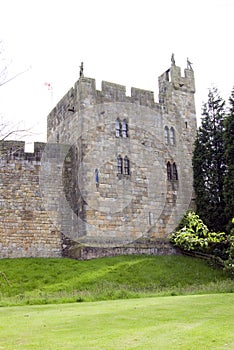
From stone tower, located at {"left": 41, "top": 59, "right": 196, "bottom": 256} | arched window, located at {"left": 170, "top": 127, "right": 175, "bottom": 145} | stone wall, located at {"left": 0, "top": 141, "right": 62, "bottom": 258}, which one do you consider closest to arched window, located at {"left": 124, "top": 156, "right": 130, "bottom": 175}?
stone tower, located at {"left": 41, "top": 59, "right": 196, "bottom": 256}

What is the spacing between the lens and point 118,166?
24078 millimetres

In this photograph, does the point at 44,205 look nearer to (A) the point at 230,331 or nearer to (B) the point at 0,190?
(B) the point at 0,190

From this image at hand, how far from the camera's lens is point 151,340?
6520 millimetres

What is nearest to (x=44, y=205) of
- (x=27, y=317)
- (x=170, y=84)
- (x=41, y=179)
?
(x=41, y=179)

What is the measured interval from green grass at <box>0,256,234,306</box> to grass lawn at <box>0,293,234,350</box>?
5.38m

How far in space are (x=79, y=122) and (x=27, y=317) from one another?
15151 mm

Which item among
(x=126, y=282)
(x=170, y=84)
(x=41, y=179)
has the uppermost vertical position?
(x=170, y=84)

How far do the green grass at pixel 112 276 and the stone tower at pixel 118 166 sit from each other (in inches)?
62.2

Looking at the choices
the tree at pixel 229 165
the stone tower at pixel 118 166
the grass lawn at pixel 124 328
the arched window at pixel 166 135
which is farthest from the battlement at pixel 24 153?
the grass lawn at pixel 124 328

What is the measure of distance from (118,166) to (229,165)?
5575 millimetres

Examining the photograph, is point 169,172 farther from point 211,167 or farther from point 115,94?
point 115,94

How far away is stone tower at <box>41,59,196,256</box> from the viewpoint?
898 inches

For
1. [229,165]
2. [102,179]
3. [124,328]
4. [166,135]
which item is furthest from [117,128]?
[124,328]

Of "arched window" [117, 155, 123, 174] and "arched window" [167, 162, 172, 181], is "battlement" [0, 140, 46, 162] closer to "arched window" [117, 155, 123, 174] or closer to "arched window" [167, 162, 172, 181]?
"arched window" [117, 155, 123, 174]
